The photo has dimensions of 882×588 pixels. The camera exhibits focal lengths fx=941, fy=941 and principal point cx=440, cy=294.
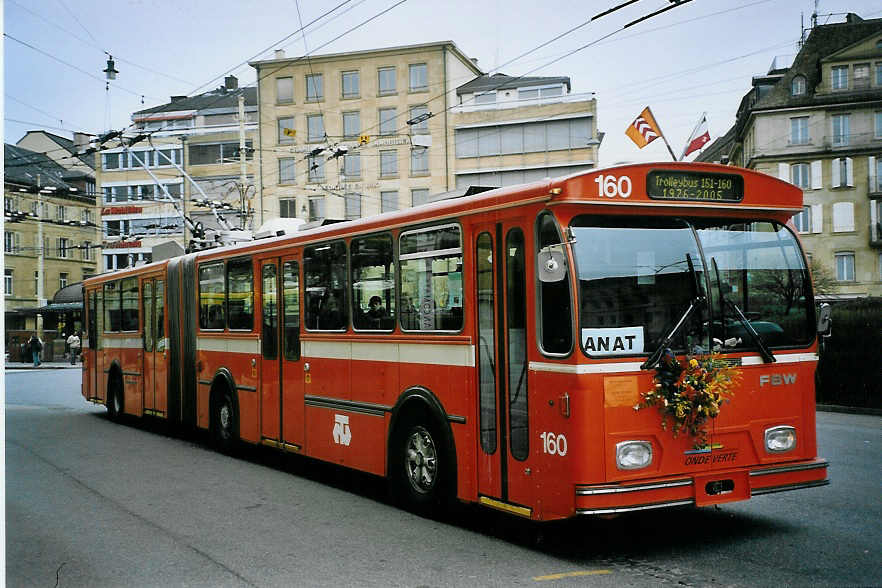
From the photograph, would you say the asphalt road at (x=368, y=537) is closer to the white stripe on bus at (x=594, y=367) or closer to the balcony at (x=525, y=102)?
the white stripe on bus at (x=594, y=367)

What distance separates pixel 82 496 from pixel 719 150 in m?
60.5

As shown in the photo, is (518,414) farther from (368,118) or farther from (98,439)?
(368,118)

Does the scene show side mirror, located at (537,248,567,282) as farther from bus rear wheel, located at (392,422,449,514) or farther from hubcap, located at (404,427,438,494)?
hubcap, located at (404,427,438,494)

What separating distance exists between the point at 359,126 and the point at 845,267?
3193 cm

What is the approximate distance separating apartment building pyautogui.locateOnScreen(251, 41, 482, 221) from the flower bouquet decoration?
4780cm

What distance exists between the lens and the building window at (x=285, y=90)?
60969 mm

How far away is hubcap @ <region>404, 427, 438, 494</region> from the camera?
27.3 feet

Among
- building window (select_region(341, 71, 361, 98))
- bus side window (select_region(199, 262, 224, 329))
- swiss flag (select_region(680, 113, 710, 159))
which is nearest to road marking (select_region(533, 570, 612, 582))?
swiss flag (select_region(680, 113, 710, 159))

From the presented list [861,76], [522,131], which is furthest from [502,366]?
[522,131]

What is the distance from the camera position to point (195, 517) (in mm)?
8594

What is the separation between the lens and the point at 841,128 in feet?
107

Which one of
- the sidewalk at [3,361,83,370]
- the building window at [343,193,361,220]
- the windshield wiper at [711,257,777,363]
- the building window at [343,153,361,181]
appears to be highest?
the building window at [343,153,361,181]

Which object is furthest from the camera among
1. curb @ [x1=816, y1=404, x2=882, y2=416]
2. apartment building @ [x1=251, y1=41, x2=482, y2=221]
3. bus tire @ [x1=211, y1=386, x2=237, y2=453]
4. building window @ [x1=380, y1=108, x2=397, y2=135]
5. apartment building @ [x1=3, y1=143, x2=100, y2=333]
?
building window @ [x1=380, y1=108, x2=397, y2=135]

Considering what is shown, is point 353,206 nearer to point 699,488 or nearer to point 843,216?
point 843,216
